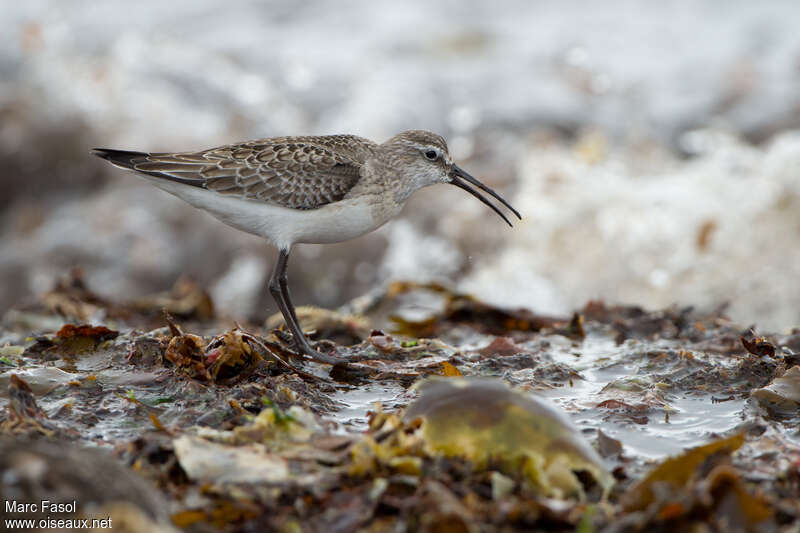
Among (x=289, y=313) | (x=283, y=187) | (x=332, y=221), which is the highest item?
(x=283, y=187)

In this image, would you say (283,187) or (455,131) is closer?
(283,187)

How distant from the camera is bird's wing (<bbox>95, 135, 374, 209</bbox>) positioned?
5.79 m

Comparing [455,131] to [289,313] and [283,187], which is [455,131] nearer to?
[283,187]

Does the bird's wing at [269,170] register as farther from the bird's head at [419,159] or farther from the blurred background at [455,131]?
the blurred background at [455,131]

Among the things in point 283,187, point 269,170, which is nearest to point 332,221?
point 283,187

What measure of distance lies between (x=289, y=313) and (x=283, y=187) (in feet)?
2.79

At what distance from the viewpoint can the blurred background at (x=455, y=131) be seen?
951 cm

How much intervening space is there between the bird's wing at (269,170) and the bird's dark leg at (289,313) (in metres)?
0.44

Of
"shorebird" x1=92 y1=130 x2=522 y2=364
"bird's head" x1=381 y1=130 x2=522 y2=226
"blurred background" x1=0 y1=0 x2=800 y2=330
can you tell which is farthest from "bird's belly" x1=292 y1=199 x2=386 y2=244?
"blurred background" x1=0 y1=0 x2=800 y2=330

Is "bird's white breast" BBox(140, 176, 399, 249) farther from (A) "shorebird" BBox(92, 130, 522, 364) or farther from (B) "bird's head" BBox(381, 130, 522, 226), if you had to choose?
(B) "bird's head" BBox(381, 130, 522, 226)

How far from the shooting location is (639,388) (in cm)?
482

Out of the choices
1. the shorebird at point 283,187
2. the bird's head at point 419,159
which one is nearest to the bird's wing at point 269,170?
the shorebird at point 283,187

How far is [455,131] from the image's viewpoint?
13.3 meters

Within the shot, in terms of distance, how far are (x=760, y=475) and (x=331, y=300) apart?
23.6ft
